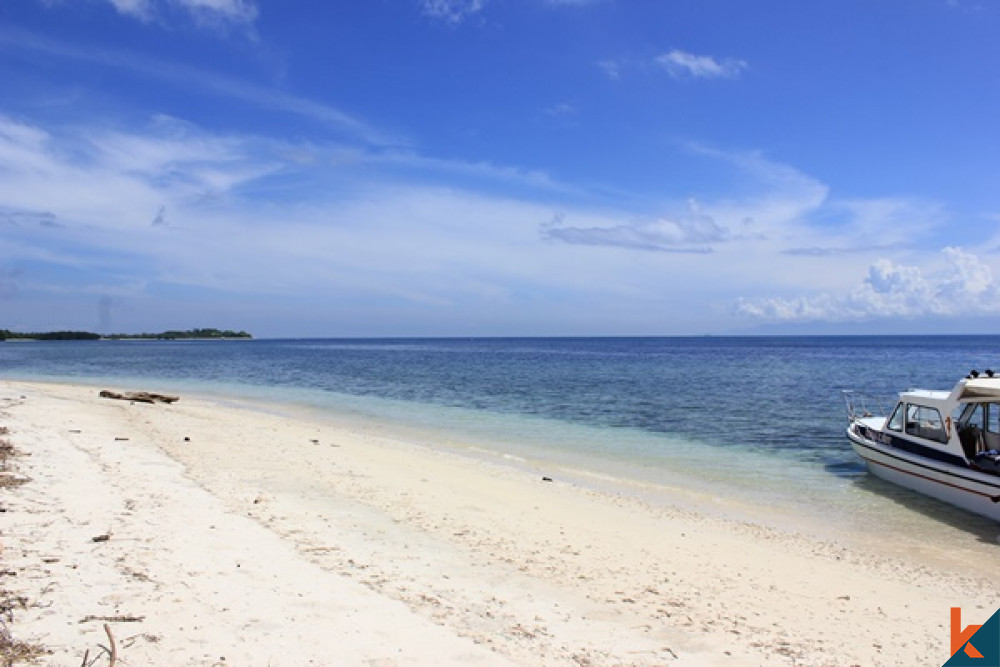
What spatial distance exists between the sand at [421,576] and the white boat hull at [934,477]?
2230 millimetres

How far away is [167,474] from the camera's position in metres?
12.2

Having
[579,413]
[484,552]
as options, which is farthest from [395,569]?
[579,413]

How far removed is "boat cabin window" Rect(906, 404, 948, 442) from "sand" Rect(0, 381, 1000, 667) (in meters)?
4.59

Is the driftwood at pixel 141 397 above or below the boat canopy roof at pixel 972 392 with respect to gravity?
below

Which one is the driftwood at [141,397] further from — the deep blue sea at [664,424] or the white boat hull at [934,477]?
the white boat hull at [934,477]

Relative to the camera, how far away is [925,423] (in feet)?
51.3

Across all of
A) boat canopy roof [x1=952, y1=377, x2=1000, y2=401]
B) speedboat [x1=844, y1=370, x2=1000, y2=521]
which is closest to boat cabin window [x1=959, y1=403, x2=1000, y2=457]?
speedboat [x1=844, y1=370, x2=1000, y2=521]

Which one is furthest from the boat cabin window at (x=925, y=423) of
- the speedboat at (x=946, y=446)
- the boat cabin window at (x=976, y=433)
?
the boat cabin window at (x=976, y=433)

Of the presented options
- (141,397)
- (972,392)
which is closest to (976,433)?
(972,392)

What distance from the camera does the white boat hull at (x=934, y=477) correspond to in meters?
12.8

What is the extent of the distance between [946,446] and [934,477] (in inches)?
29.7

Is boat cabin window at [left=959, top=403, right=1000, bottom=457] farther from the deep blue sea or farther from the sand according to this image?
the sand

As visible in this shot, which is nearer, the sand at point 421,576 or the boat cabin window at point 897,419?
the sand at point 421,576

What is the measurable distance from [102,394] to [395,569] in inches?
1049
